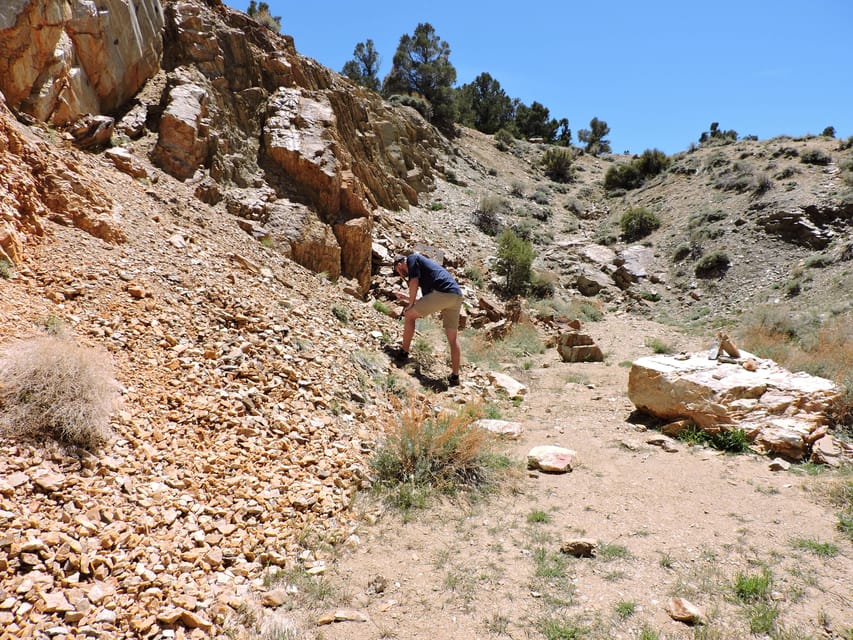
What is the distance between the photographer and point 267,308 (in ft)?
19.1

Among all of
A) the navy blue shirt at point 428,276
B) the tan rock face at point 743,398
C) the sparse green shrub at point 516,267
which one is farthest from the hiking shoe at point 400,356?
the sparse green shrub at point 516,267

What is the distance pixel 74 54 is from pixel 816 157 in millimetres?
25734

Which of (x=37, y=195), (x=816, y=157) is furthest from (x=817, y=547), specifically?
(x=816, y=157)

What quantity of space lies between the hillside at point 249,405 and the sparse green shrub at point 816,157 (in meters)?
11.3

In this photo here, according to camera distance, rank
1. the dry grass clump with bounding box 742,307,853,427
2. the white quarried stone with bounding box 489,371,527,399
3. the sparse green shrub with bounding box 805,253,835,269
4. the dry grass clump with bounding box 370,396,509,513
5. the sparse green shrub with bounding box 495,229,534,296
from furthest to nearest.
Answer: the sparse green shrub with bounding box 495,229,534,296, the sparse green shrub with bounding box 805,253,835,269, the white quarried stone with bounding box 489,371,527,399, the dry grass clump with bounding box 742,307,853,427, the dry grass clump with bounding box 370,396,509,513

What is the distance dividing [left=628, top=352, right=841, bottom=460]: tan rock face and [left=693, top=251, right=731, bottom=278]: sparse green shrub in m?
11.9

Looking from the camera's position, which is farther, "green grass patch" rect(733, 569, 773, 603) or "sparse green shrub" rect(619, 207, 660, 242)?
Result: "sparse green shrub" rect(619, 207, 660, 242)

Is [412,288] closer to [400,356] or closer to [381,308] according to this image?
[400,356]

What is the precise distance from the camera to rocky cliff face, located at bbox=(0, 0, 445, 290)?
21.0ft

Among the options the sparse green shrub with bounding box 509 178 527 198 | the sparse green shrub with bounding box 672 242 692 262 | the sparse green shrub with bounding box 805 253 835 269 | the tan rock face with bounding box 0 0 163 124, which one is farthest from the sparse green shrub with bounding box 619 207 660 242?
the tan rock face with bounding box 0 0 163 124

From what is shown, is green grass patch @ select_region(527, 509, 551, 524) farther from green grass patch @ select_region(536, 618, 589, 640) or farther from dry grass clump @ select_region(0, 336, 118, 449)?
dry grass clump @ select_region(0, 336, 118, 449)

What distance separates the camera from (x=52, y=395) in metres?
2.93

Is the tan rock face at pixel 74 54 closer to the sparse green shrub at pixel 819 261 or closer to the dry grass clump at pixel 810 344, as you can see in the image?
the dry grass clump at pixel 810 344

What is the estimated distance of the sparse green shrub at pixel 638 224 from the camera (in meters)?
20.5
